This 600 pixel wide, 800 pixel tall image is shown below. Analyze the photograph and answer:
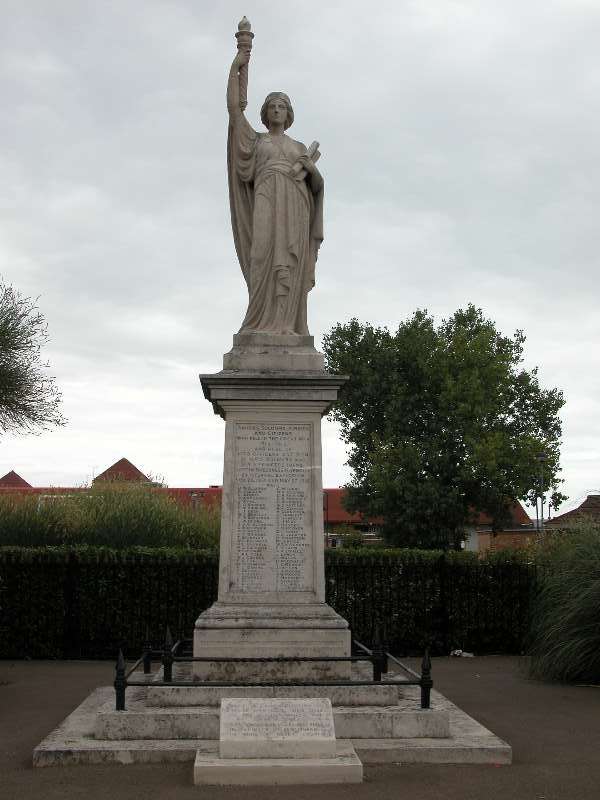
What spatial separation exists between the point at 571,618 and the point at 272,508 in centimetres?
484

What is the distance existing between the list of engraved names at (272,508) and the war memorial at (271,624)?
0.01 metres

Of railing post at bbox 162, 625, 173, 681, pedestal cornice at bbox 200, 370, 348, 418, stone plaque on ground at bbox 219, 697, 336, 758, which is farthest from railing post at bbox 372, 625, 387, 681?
pedestal cornice at bbox 200, 370, 348, 418

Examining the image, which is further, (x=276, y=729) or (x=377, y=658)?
(x=377, y=658)

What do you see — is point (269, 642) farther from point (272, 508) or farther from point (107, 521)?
point (107, 521)

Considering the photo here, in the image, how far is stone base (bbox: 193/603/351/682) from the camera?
8586 millimetres

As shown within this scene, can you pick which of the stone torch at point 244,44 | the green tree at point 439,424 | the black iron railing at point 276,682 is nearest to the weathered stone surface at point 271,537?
the black iron railing at point 276,682

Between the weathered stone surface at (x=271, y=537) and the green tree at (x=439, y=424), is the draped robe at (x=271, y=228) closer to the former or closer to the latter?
the weathered stone surface at (x=271, y=537)

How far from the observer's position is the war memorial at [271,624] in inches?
278

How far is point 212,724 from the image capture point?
304 inches

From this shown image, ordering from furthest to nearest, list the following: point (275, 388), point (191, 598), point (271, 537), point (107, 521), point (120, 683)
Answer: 1. point (107, 521)
2. point (191, 598)
3. point (275, 388)
4. point (271, 537)
5. point (120, 683)

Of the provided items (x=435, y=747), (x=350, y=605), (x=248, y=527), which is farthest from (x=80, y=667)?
(x=435, y=747)

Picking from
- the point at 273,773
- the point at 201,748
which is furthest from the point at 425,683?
the point at 201,748

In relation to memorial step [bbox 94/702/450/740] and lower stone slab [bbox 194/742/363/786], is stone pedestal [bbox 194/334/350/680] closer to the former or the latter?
memorial step [bbox 94/702/450/740]

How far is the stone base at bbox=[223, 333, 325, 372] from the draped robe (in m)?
0.13
